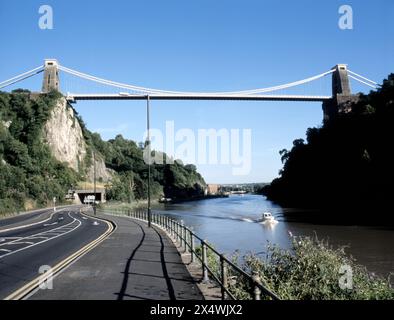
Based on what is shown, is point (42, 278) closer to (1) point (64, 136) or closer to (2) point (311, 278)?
(2) point (311, 278)

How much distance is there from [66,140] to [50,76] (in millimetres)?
17972

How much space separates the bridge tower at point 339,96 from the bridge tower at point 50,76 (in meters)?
72.0

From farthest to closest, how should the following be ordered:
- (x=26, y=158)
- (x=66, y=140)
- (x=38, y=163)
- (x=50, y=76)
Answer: (x=66, y=140) → (x=50, y=76) → (x=38, y=163) → (x=26, y=158)

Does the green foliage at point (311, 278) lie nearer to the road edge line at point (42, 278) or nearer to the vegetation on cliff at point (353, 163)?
the road edge line at point (42, 278)

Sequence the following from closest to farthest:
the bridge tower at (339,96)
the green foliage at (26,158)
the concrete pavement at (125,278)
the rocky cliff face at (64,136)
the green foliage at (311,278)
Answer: the concrete pavement at (125,278), the green foliage at (311,278), the green foliage at (26,158), the bridge tower at (339,96), the rocky cliff face at (64,136)

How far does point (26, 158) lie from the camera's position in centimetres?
9562

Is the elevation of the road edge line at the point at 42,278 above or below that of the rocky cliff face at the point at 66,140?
below

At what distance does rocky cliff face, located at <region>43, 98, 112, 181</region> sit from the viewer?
425ft

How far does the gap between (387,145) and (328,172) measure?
2259 centimetres

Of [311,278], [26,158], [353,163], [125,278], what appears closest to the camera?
[125,278]

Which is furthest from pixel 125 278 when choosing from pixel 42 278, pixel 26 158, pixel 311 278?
pixel 26 158

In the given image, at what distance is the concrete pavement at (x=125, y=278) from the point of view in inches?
380

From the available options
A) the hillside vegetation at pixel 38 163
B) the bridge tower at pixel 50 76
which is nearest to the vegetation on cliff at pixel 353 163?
the hillside vegetation at pixel 38 163

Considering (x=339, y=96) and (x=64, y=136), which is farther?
(x=64, y=136)
